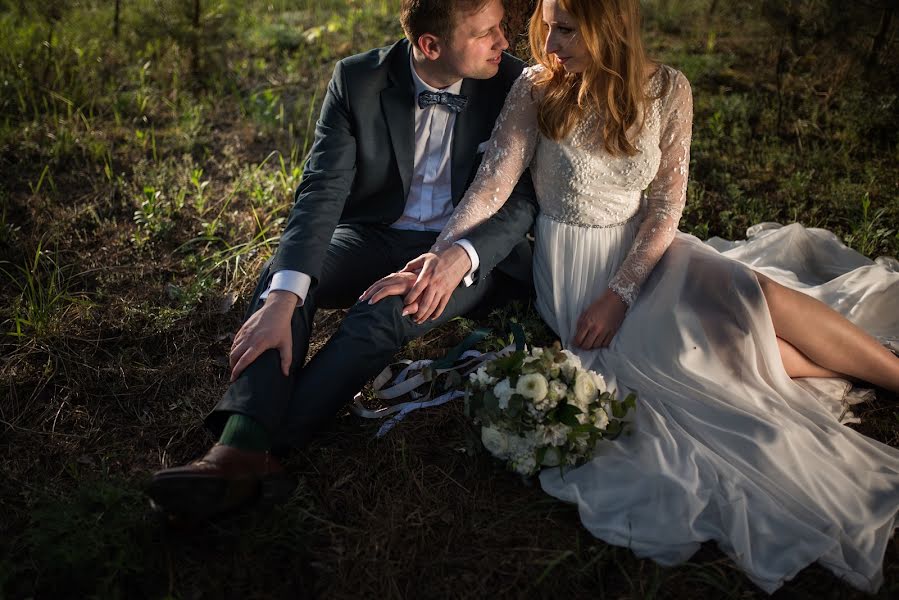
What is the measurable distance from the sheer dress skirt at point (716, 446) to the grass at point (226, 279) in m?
0.11

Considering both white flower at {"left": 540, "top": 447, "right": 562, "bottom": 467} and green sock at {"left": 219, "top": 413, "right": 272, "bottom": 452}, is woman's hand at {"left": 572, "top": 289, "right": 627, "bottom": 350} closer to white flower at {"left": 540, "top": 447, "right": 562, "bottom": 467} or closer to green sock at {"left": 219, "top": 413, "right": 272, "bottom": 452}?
white flower at {"left": 540, "top": 447, "right": 562, "bottom": 467}

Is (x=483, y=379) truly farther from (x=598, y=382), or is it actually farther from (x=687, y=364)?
(x=687, y=364)

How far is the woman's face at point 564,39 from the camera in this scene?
257 cm

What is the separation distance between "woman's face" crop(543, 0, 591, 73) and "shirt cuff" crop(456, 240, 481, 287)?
79 cm

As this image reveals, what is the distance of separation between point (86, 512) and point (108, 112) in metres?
3.86

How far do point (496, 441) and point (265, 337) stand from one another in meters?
0.88

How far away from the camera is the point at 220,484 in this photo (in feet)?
6.83

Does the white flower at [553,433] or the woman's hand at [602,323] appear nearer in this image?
the white flower at [553,433]

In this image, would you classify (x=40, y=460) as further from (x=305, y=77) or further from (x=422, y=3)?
(x=305, y=77)

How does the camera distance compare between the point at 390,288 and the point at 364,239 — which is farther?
the point at 364,239

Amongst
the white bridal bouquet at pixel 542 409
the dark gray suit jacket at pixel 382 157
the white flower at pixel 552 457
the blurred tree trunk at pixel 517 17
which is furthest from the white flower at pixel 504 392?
the blurred tree trunk at pixel 517 17

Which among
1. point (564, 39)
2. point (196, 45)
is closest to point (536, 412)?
point (564, 39)

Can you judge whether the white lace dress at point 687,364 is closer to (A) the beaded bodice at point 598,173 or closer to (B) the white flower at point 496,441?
(A) the beaded bodice at point 598,173

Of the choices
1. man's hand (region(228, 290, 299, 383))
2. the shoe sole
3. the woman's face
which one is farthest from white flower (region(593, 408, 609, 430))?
the woman's face
